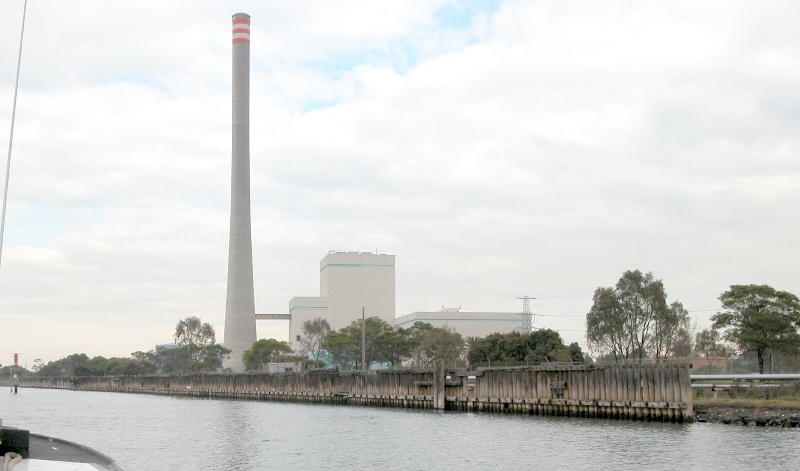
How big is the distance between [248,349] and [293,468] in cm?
13315

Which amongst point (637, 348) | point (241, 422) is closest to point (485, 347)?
point (637, 348)

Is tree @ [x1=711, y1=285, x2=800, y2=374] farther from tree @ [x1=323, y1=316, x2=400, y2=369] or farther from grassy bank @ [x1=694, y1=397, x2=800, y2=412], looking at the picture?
tree @ [x1=323, y1=316, x2=400, y2=369]

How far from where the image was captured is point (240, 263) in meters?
156

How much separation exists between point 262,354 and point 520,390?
359ft

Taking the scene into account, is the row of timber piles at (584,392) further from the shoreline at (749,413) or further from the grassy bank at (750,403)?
the grassy bank at (750,403)

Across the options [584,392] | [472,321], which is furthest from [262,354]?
[584,392]

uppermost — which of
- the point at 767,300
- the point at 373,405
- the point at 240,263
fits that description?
the point at 240,263

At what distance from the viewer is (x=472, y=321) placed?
198m

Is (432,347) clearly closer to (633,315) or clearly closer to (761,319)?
(633,315)

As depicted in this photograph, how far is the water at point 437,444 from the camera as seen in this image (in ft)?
124

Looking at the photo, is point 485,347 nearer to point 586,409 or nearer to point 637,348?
point 637,348

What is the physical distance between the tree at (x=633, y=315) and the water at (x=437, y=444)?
35035 mm

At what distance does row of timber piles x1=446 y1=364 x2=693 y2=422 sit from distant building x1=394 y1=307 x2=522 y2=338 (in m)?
119

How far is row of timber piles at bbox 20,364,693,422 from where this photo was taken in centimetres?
5478
